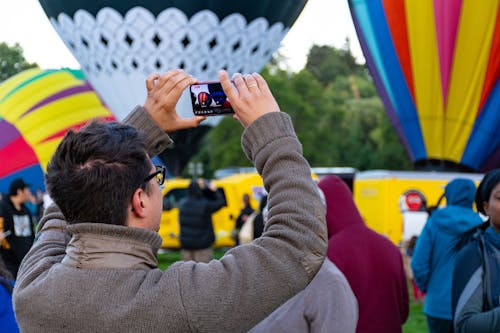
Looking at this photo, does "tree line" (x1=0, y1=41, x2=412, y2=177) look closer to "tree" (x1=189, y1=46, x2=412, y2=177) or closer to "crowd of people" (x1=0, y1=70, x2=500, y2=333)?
"tree" (x1=189, y1=46, x2=412, y2=177)

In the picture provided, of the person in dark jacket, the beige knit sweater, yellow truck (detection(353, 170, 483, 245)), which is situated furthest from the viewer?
yellow truck (detection(353, 170, 483, 245))

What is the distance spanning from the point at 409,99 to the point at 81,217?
24.8 ft

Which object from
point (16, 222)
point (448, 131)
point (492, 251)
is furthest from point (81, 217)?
point (448, 131)

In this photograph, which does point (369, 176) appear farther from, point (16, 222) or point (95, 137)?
point (95, 137)

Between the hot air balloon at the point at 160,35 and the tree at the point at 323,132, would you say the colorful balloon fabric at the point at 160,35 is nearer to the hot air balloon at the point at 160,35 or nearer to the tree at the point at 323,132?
the hot air balloon at the point at 160,35

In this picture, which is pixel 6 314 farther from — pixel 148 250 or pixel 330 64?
pixel 330 64

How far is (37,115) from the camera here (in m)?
10.6

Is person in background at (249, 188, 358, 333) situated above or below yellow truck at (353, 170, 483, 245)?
above

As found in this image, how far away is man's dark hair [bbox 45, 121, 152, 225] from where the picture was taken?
128 cm

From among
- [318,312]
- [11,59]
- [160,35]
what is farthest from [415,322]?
[11,59]

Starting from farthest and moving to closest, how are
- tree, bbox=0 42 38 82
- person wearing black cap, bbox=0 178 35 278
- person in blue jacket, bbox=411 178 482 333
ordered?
tree, bbox=0 42 38 82 < person wearing black cap, bbox=0 178 35 278 < person in blue jacket, bbox=411 178 482 333

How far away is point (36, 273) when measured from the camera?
136 centimetres

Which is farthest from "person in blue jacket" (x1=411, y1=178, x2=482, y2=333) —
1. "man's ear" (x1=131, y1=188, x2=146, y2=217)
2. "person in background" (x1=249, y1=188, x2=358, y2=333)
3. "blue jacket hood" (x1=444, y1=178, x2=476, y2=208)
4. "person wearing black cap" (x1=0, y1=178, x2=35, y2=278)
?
"person wearing black cap" (x1=0, y1=178, x2=35, y2=278)

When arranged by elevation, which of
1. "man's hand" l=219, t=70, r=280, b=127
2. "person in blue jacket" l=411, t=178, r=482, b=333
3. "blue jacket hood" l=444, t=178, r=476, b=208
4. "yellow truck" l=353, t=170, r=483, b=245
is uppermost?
"man's hand" l=219, t=70, r=280, b=127
